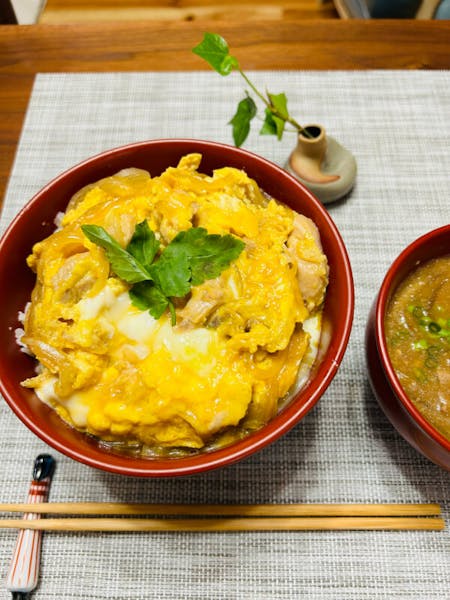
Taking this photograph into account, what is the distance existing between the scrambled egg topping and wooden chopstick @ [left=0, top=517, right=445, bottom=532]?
1.11ft

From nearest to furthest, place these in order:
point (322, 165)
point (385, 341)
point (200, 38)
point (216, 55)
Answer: point (385, 341)
point (216, 55)
point (322, 165)
point (200, 38)

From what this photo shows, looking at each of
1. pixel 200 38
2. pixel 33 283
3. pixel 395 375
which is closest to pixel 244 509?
pixel 395 375

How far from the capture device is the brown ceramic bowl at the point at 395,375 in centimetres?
143

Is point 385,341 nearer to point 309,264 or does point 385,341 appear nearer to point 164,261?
point 309,264

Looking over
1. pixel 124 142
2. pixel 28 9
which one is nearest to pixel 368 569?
pixel 124 142

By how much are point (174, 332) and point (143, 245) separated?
25 centimetres

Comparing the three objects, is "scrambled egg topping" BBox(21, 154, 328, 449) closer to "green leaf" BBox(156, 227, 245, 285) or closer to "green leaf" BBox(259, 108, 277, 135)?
"green leaf" BBox(156, 227, 245, 285)

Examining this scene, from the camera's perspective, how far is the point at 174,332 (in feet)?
4.61

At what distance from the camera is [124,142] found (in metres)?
2.33

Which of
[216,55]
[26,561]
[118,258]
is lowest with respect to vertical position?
[26,561]

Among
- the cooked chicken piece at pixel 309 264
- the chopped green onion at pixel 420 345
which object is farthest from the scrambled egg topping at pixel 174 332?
the chopped green onion at pixel 420 345

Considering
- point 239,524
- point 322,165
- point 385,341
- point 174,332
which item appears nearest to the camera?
point 174,332

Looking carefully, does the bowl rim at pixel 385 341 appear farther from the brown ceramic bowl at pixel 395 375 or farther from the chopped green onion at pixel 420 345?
the chopped green onion at pixel 420 345

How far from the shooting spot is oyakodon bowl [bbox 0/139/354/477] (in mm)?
1378
